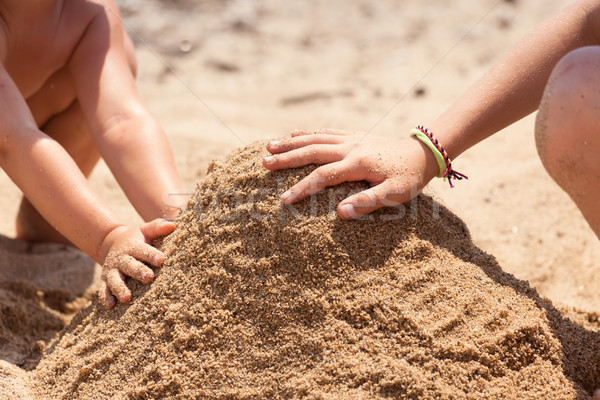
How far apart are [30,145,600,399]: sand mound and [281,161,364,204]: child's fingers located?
3 centimetres

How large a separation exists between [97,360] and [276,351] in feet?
1.47

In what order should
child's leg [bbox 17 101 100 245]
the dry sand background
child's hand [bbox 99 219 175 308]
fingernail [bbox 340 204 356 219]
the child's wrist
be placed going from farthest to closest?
child's leg [bbox 17 101 100 245] < the dry sand background < the child's wrist < child's hand [bbox 99 219 175 308] < fingernail [bbox 340 204 356 219]

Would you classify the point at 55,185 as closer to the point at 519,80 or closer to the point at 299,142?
the point at 299,142

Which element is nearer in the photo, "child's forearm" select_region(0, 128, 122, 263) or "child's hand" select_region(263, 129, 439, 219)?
"child's hand" select_region(263, 129, 439, 219)

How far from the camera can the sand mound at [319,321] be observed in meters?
1.32

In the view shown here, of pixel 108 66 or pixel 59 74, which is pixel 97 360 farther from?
pixel 59 74

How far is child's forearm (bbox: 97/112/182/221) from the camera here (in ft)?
6.16

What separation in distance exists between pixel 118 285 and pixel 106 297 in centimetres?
5

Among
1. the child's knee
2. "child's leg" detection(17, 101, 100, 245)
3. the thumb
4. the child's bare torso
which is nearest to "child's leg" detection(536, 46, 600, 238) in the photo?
the child's knee

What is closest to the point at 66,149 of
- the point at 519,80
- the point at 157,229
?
the point at 157,229

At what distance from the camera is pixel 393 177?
4.94ft

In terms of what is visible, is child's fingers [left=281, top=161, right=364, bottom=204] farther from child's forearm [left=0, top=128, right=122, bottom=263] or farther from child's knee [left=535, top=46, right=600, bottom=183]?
child's forearm [left=0, top=128, right=122, bottom=263]

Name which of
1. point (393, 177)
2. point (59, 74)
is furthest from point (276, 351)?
point (59, 74)

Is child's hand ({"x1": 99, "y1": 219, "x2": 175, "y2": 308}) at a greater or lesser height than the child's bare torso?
lesser
